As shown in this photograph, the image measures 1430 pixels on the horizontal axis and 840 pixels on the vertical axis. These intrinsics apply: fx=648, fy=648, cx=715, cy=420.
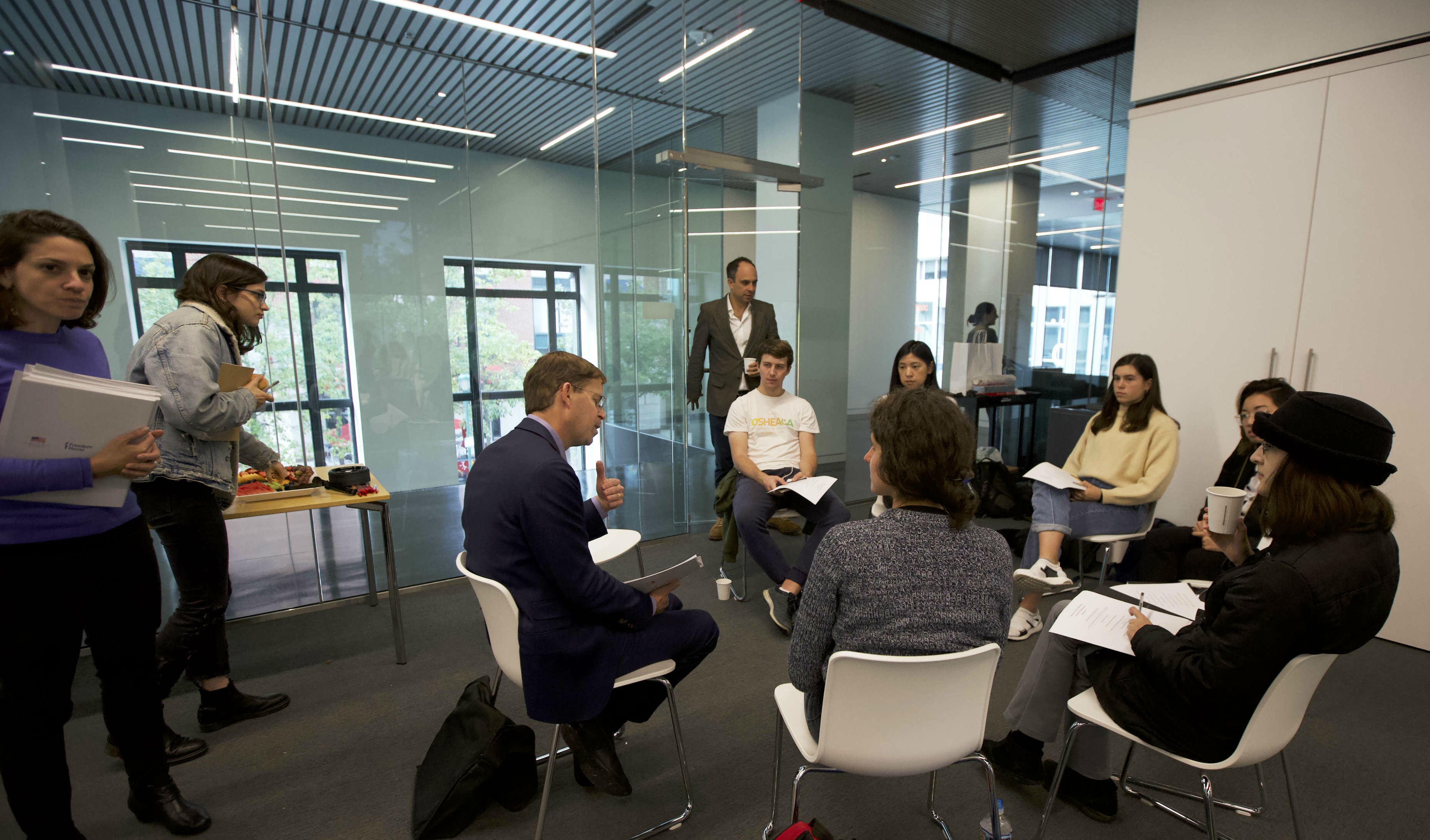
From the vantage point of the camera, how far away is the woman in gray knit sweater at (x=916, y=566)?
132 centimetres

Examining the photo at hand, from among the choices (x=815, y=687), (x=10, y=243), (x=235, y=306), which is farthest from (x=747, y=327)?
(x=10, y=243)

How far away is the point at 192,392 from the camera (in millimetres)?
1985

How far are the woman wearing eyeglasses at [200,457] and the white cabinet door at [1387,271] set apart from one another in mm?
4603

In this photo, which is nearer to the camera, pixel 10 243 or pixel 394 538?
pixel 10 243

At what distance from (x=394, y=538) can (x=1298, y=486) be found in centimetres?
407

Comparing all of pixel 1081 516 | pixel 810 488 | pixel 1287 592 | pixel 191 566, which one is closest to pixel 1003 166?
pixel 1081 516

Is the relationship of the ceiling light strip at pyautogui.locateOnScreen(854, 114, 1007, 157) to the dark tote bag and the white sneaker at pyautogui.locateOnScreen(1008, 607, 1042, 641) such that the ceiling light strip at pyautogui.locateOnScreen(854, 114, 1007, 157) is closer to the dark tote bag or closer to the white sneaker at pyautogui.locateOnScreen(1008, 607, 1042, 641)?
the white sneaker at pyautogui.locateOnScreen(1008, 607, 1042, 641)

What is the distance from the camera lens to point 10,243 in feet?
4.69

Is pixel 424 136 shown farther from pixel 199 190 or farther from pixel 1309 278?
pixel 1309 278

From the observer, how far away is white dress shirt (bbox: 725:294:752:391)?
432cm

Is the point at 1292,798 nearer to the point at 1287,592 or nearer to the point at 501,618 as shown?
the point at 1287,592

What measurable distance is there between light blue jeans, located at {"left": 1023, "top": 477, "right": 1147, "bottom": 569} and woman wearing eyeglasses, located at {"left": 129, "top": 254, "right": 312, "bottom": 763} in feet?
10.8

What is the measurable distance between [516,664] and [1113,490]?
2.80m


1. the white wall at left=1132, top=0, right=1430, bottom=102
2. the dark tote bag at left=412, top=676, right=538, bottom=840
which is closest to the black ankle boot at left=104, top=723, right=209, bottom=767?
the dark tote bag at left=412, top=676, right=538, bottom=840
